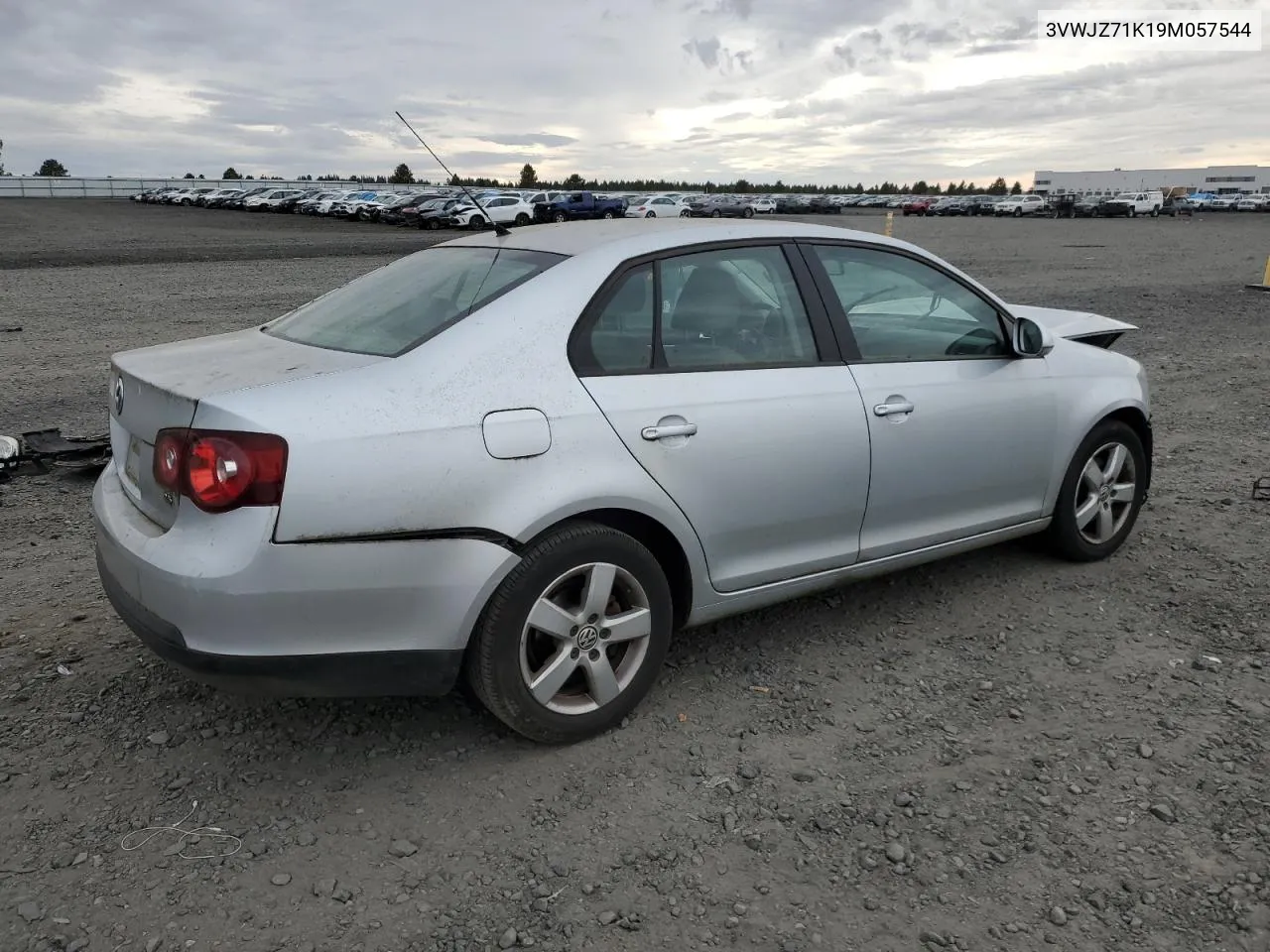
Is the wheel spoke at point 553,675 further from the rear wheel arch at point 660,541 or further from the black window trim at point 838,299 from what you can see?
the black window trim at point 838,299

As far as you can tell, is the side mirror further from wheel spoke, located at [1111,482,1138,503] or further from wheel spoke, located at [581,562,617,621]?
wheel spoke, located at [581,562,617,621]

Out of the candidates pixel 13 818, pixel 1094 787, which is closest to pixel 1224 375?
pixel 1094 787

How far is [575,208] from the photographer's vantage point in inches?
1823

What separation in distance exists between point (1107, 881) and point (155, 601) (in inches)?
103

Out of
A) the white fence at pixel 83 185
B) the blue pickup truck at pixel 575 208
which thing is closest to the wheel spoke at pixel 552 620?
the blue pickup truck at pixel 575 208

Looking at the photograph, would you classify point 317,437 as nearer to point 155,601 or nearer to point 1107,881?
point 155,601

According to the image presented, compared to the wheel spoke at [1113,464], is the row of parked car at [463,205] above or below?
above

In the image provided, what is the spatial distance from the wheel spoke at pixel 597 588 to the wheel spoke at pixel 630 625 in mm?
76

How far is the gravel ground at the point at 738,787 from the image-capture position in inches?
101

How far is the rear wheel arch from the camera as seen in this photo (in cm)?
322

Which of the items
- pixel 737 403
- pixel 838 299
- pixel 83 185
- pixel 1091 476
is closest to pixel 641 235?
pixel 737 403

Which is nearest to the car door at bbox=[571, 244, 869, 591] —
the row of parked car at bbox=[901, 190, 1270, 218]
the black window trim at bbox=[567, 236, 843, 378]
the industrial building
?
the black window trim at bbox=[567, 236, 843, 378]

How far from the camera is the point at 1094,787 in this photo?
10.2 ft

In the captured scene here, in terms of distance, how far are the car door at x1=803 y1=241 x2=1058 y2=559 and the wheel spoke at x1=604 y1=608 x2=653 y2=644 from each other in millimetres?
1013
